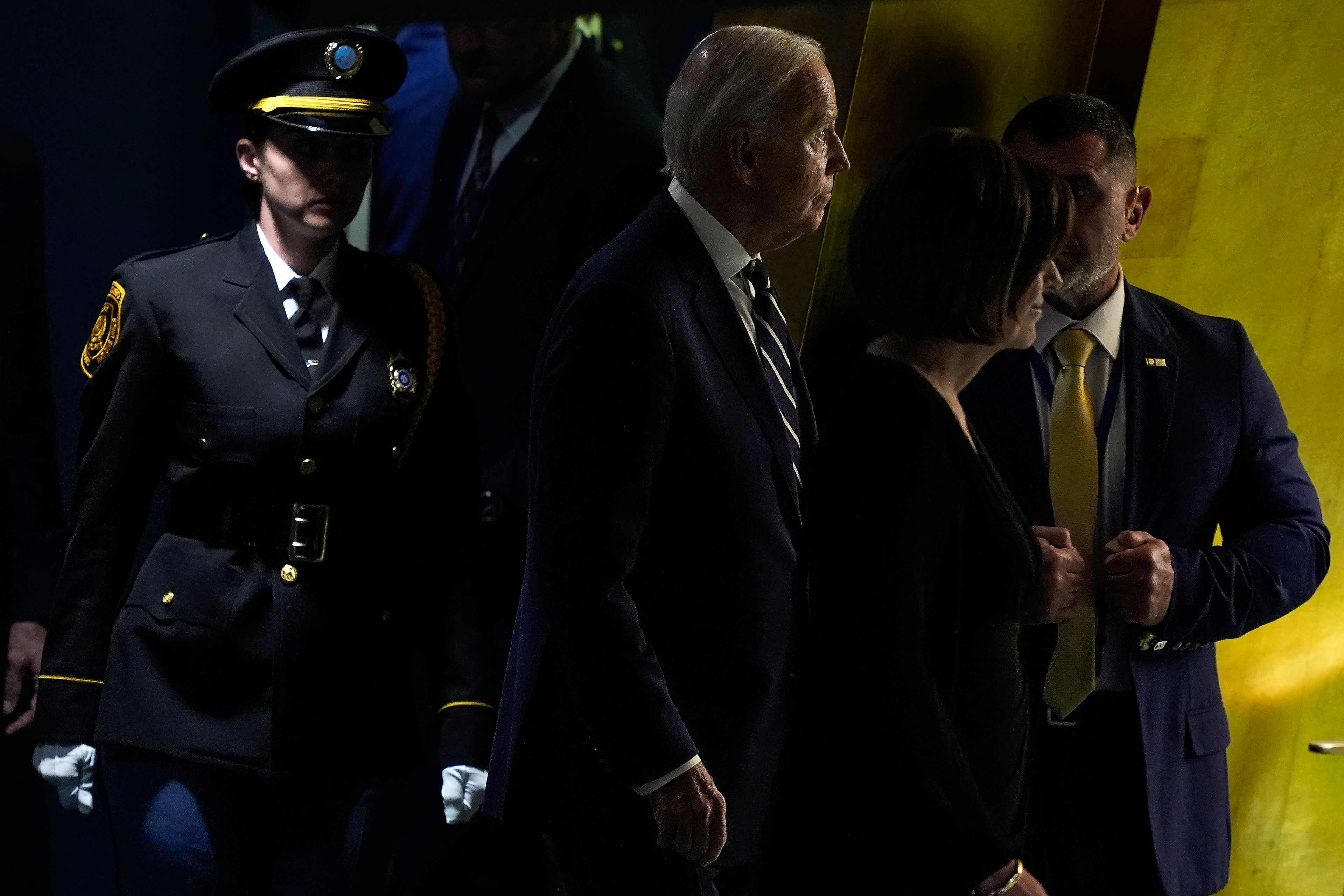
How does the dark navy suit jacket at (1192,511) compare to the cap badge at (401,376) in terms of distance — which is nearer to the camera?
the dark navy suit jacket at (1192,511)

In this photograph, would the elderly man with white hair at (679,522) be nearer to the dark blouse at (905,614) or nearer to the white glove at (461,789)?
the dark blouse at (905,614)

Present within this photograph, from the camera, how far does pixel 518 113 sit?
2490mm

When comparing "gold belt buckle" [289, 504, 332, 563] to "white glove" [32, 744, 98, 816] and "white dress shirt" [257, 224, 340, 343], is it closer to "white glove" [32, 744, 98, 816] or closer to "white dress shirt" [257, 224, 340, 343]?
"white dress shirt" [257, 224, 340, 343]

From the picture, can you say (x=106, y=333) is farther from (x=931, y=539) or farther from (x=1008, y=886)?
(x=1008, y=886)

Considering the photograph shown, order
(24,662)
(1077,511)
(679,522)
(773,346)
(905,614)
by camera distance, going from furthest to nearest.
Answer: (24,662), (1077,511), (773,346), (679,522), (905,614)

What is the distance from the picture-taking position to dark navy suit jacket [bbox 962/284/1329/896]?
2.06 m

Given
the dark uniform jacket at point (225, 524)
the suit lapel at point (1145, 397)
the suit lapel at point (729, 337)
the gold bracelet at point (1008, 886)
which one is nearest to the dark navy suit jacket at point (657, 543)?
the suit lapel at point (729, 337)

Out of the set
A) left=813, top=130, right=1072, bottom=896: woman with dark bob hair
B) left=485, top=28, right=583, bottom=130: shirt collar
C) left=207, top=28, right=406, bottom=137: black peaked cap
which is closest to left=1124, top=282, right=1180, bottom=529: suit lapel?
left=813, top=130, right=1072, bottom=896: woman with dark bob hair

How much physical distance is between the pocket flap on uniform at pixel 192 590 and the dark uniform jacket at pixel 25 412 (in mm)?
420

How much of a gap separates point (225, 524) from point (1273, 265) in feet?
5.24

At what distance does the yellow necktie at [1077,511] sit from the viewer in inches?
81.5

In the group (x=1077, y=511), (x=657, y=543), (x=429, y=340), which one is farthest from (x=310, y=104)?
(x=1077, y=511)

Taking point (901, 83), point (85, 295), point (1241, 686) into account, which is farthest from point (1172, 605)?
point (85, 295)

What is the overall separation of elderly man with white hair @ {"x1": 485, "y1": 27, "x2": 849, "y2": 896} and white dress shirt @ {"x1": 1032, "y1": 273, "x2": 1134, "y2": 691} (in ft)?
1.42
